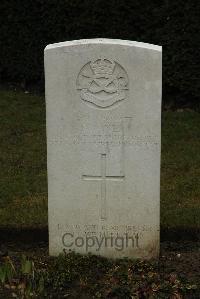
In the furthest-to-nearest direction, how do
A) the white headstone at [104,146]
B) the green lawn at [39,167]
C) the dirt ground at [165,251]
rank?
the green lawn at [39,167] → the dirt ground at [165,251] → the white headstone at [104,146]

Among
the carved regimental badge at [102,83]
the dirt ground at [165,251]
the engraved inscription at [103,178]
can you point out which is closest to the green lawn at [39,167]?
the dirt ground at [165,251]

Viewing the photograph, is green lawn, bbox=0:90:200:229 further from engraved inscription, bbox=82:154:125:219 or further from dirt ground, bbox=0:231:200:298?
engraved inscription, bbox=82:154:125:219

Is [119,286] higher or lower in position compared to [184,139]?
lower

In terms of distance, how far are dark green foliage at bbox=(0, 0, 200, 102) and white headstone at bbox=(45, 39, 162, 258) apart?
4970mm

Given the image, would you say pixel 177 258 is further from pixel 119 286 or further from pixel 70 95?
pixel 70 95

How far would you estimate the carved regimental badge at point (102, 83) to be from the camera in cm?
439

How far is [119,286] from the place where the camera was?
4199mm

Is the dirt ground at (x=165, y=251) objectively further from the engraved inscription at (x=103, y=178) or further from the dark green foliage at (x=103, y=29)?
the dark green foliage at (x=103, y=29)

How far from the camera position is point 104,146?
4500 mm

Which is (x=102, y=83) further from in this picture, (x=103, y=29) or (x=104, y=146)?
(x=103, y=29)

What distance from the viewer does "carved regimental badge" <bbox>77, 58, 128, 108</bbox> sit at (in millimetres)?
4391

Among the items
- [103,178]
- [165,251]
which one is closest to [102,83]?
[103,178]

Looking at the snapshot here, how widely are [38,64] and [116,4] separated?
6.29 feet

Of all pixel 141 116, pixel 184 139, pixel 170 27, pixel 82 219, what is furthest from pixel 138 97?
pixel 170 27
